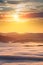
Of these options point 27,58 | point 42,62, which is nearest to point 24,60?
point 27,58

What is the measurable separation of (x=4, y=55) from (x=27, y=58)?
30 cm

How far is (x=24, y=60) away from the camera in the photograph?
2.23 meters

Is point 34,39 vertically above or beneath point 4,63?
above

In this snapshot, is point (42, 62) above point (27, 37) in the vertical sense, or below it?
below

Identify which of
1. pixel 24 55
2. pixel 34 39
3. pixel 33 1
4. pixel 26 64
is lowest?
pixel 26 64

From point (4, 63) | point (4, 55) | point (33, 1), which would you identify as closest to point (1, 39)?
point (4, 55)

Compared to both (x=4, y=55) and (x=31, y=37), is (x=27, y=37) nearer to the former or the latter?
(x=31, y=37)

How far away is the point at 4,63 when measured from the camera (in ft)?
6.96

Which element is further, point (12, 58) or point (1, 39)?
point (1, 39)

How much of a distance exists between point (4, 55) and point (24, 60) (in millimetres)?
291

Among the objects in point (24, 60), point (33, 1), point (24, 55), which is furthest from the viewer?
point (33, 1)

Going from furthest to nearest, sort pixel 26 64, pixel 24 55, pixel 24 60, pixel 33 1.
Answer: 1. pixel 33 1
2. pixel 24 55
3. pixel 24 60
4. pixel 26 64

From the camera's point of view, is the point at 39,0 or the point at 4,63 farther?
the point at 39,0

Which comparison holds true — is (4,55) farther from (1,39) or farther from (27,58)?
(1,39)
